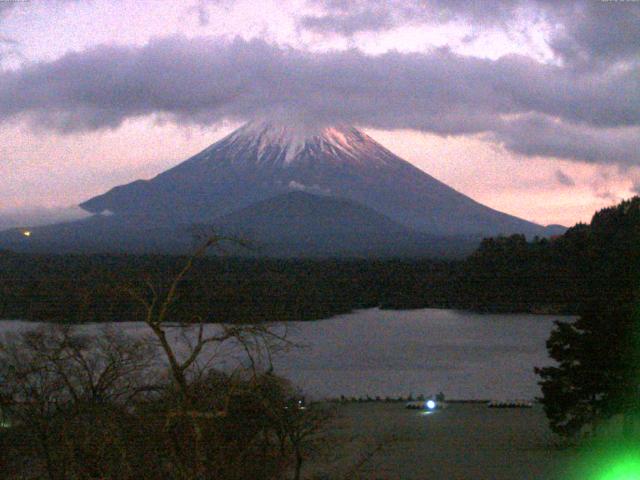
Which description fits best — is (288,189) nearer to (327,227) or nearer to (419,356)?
(327,227)

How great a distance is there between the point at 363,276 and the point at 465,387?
18391mm

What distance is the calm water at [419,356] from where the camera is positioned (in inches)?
773

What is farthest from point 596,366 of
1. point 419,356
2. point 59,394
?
point 419,356

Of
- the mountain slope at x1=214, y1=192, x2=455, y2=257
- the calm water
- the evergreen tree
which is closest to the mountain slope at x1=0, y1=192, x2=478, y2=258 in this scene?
the mountain slope at x1=214, y1=192, x2=455, y2=257

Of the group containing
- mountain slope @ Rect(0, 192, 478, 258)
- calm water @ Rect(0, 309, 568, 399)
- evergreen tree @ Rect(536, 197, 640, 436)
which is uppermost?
mountain slope @ Rect(0, 192, 478, 258)

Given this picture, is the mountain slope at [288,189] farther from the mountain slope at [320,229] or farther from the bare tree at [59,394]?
the bare tree at [59,394]

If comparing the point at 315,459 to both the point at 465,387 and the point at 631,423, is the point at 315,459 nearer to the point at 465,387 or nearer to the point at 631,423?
the point at 631,423

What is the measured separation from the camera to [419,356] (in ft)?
84.0

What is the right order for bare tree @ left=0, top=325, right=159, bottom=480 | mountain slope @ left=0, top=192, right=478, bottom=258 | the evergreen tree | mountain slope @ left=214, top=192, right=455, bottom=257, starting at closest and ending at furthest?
1. bare tree @ left=0, top=325, right=159, bottom=480
2. the evergreen tree
3. mountain slope @ left=0, top=192, right=478, bottom=258
4. mountain slope @ left=214, top=192, right=455, bottom=257

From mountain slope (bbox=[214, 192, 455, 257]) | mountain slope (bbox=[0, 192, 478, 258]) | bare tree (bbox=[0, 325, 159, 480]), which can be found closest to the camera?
bare tree (bbox=[0, 325, 159, 480])

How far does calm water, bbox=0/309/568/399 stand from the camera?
773 inches

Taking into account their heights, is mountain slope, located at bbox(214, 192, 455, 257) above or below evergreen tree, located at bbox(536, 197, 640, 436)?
above

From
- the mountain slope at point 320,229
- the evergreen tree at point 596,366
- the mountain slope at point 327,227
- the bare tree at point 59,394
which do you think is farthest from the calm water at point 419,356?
the mountain slope at point 327,227

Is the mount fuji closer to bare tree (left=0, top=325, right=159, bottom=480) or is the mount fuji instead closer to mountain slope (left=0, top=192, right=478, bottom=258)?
mountain slope (left=0, top=192, right=478, bottom=258)
